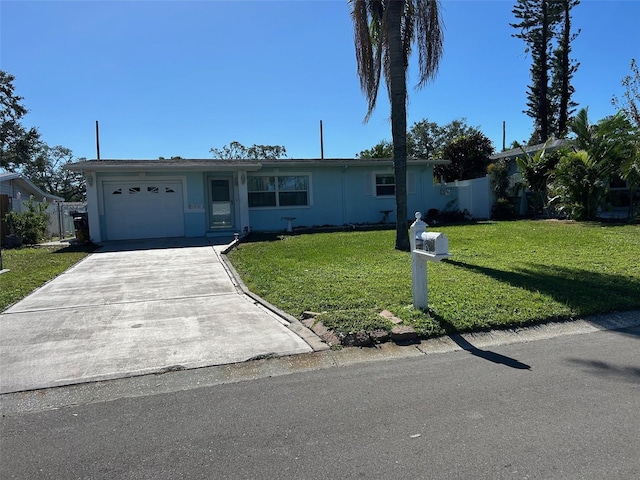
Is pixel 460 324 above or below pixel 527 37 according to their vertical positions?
below

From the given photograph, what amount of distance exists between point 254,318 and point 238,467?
3266 mm

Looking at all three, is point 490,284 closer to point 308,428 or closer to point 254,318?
point 254,318

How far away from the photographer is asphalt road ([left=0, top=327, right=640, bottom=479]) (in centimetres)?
267

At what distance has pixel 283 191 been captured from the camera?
61.6ft

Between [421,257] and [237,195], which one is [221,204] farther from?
[421,257]

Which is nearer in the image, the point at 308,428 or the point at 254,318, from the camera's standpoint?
the point at 308,428

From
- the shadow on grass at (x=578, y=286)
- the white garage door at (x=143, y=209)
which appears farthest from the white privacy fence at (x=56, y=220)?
the shadow on grass at (x=578, y=286)

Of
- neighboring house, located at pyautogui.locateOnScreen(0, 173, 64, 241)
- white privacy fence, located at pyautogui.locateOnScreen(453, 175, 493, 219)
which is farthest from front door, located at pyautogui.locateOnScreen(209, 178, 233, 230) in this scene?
white privacy fence, located at pyautogui.locateOnScreen(453, 175, 493, 219)

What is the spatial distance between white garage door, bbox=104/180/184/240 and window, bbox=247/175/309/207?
3.05 m

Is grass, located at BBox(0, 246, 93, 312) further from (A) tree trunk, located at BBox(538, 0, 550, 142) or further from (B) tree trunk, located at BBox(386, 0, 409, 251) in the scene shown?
(A) tree trunk, located at BBox(538, 0, 550, 142)

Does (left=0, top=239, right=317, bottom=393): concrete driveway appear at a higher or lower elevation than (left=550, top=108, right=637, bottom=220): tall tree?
lower

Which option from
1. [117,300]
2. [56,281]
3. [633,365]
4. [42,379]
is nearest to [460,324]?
[633,365]

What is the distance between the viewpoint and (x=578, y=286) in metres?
6.86

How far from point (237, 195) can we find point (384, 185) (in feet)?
22.2
